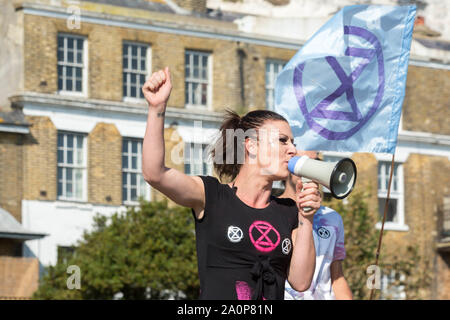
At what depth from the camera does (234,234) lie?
6.23 meters

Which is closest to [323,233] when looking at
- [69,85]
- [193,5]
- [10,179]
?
[10,179]

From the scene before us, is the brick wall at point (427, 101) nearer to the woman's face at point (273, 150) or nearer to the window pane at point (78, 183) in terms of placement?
the window pane at point (78, 183)

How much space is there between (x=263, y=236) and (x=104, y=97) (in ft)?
99.7

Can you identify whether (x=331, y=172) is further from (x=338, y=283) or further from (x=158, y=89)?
(x=338, y=283)

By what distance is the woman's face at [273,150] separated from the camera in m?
6.52

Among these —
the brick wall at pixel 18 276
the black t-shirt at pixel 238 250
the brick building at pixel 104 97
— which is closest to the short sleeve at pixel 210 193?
the black t-shirt at pixel 238 250

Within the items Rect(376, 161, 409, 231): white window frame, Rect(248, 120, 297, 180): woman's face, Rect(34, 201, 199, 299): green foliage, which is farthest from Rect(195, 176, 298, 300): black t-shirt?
Rect(376, 161, 409, 231): white window frame

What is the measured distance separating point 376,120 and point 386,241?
3098cm

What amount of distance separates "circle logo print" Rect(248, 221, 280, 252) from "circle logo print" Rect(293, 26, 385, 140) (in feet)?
10.8

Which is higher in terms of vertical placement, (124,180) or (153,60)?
(153,60)

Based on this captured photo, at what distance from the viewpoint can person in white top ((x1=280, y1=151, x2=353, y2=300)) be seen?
323 inches

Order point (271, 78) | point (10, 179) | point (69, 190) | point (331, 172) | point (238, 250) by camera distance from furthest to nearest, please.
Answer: point (271, 78) < point (69, 190) < point (10, 179) < point (238, 250) < point (331, 172)

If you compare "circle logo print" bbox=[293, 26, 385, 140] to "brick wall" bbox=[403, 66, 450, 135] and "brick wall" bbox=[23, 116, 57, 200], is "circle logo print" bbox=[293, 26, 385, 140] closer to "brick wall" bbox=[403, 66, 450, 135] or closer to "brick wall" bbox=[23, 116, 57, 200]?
"brick wall" bbox=[23, 116, 57, 200]
